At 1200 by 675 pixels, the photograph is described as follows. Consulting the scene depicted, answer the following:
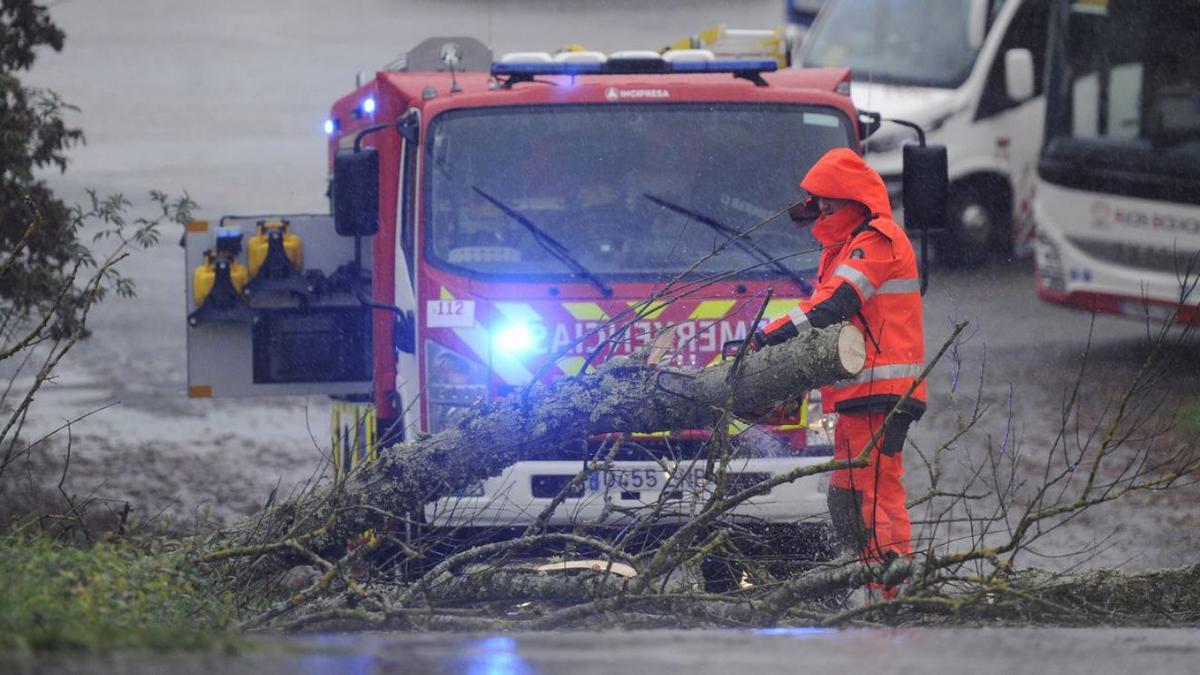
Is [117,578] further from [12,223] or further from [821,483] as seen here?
[12,223]

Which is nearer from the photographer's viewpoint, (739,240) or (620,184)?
(739,240)

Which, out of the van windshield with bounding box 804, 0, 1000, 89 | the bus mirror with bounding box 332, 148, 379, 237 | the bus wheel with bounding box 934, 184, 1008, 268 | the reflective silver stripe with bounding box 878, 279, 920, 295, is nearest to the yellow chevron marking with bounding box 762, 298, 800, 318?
the reflective silver stripe with bounding box 878, 279, 920, 295

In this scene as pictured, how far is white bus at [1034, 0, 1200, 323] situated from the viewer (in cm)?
1171

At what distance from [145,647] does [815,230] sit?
3.38 m

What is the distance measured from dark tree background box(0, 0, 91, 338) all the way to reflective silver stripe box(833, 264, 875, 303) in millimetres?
3681

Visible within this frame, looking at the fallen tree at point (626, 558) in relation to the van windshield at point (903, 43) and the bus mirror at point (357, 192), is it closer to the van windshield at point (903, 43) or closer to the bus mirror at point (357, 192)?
the bus mirror at point (357, 192)

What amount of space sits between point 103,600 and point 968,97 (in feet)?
37.2

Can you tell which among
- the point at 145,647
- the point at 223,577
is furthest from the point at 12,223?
the point at 145,647

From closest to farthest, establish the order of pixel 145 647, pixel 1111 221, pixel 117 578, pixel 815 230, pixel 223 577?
1. pixel 145 647
2. pixel 117 578
3. pixel 223 577
4. pixel 815 230
5. pixel 1111 221

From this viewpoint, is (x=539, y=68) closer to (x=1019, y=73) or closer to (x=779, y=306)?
(x=779, y=306)

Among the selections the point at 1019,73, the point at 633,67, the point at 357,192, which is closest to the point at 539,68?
the point at 633,67

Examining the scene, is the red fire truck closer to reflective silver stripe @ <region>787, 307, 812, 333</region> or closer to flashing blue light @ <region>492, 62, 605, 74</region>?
flashing blue light @ <region>492, 62, 605, 74</region>

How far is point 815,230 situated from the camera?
251 inches

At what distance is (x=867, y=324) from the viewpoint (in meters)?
6.22
